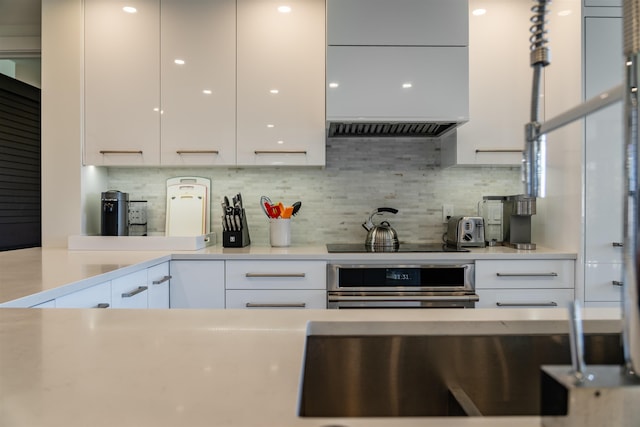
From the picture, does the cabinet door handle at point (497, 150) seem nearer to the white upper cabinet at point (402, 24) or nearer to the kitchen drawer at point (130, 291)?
the white upper cabinet at point (402, 24)

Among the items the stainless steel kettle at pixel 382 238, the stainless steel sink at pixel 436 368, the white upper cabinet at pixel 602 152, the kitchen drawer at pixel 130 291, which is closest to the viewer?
the stainless steel sink at pixel 436 368

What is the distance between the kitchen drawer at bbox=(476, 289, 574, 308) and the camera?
85.1 inches

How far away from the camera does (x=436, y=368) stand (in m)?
0.81

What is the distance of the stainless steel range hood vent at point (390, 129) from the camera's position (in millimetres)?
2441

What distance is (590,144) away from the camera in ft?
6.92

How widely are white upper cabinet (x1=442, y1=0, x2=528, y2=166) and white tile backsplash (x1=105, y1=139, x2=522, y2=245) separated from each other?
0.32 m

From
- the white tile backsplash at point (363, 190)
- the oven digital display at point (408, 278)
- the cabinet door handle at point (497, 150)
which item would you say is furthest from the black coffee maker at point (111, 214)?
the cabinet door handle at point (497, 150)

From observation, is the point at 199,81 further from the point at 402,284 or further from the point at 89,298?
the point at 402,284

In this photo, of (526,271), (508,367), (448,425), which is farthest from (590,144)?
(448,425)

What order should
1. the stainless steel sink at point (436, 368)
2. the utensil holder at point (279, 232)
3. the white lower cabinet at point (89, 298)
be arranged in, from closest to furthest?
the stainless steel sink at point (436, 368), the white lower cabinet at point (89, 298), the utensil holder at point (279, 232)

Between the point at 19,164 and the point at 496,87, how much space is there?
4027 mm

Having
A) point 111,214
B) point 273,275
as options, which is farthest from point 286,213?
point 111,214

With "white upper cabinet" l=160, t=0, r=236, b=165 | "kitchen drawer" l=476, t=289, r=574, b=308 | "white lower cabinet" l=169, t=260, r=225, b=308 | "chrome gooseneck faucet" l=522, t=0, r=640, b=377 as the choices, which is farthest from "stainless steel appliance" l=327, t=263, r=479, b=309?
"chrome gooseneck faucet" l=522, t=0, r=640, b=377

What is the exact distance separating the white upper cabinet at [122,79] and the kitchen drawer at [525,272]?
1973 millimetres
